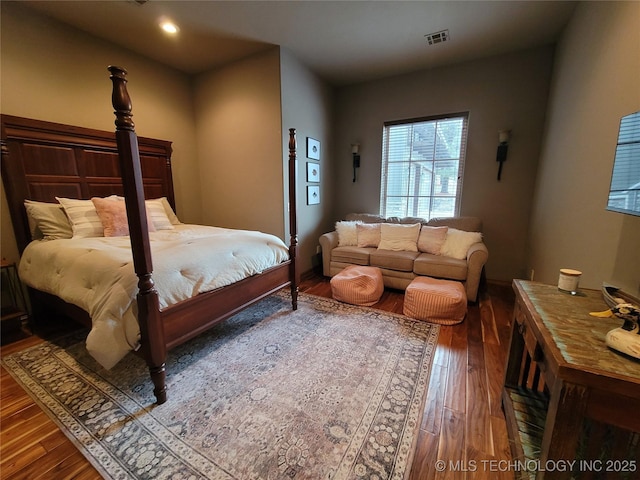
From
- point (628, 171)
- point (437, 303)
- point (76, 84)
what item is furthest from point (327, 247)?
point (76, 84)

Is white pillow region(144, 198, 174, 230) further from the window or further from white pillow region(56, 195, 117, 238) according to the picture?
the window

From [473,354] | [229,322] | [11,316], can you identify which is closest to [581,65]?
[473,354]

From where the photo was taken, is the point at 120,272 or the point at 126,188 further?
the point at 120,272

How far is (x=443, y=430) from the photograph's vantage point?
135 centimetres

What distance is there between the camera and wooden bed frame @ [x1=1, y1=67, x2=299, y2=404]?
4.38ft

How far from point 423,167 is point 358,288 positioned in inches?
85.3

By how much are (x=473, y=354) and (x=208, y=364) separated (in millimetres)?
1992

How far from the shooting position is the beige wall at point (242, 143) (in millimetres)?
3131

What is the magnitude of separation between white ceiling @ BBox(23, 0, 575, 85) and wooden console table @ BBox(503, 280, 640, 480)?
2.70 meters

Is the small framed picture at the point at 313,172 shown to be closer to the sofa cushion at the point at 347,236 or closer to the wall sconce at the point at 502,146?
the sofa cushion at the point at 347,236

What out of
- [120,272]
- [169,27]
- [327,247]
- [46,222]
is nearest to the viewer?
[120,272]

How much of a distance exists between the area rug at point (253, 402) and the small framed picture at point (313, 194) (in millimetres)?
1922

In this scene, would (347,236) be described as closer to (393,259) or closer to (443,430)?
(393,259)

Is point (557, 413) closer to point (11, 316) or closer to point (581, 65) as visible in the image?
point (581, 65)
